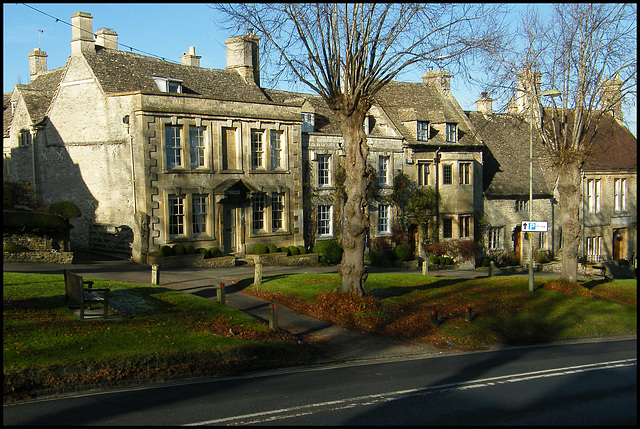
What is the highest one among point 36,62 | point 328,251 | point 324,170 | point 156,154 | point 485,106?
point 36,62

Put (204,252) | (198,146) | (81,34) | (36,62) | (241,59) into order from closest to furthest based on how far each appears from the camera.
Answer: (204,252) < (198,146) < (81,34) < (241,59) < (36,62)

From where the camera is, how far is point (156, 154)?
1171 inches

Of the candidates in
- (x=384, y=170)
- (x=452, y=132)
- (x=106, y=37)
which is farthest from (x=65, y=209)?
(x=452, y=132)

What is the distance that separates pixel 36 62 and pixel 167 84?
54.3ft

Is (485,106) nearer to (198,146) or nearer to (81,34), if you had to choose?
(198,146)

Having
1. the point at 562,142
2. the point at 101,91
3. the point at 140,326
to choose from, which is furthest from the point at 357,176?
the point at 101,91

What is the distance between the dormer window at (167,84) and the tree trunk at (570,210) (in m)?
19.5

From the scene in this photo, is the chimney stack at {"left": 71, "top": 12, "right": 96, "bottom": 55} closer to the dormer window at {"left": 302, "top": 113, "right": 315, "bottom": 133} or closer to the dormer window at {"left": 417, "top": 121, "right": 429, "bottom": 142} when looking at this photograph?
the dormer window at {"left": 302, "top": 113, "right": 315, "bottom": 133}

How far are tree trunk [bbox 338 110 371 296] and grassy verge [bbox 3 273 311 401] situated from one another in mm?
3825

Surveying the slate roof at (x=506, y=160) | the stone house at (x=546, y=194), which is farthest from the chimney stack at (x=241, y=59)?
the stone house at (x=546, y=194)

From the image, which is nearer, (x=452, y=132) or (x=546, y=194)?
(x=452, y=132)

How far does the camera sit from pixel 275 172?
34062 mm

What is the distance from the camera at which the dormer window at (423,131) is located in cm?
4131

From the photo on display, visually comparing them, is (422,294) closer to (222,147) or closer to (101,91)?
(222,147)
